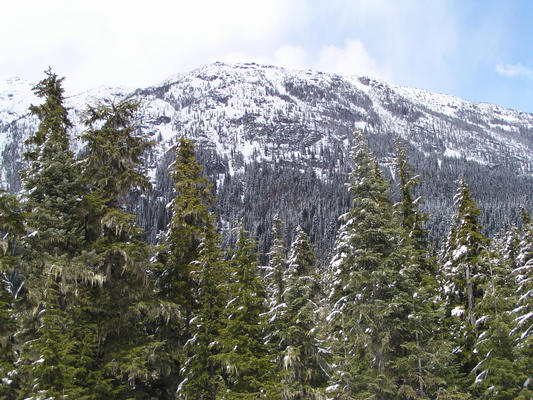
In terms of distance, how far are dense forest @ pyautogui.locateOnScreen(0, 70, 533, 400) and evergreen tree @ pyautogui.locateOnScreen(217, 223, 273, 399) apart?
0.05m

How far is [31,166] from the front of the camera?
37.0 feet

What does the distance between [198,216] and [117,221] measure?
431 centimetres

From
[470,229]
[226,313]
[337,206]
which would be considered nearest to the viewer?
[226,313]

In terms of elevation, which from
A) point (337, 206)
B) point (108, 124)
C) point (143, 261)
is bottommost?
point (143, 261)

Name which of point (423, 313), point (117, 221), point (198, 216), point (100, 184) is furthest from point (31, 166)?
point (423, 313)

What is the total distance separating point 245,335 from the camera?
1276 cm

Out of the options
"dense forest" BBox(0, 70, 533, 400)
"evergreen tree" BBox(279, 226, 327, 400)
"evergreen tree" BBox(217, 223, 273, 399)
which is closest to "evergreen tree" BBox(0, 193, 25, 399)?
"dense forest" BBox(0, 70, 533, 400)

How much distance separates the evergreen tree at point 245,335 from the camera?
39.8ft

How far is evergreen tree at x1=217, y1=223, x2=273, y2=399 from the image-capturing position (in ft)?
39.8

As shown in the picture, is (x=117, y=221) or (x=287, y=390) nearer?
(x=117, y=221)

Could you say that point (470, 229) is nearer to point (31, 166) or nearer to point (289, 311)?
point (289, 311)

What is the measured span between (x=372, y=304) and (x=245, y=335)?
15.3ft

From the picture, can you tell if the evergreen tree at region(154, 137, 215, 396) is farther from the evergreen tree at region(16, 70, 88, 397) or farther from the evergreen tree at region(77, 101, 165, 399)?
the evergreen tree at region(16, 70, 88, 397)

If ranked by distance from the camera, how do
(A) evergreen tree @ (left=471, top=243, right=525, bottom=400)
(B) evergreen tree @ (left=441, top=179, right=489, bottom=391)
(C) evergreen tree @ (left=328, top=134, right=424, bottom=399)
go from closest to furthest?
(A) evergreen tree @ (left=471, top=243, right=525, bottom=400)
(C) evergreen tree @ (left=328, top=134, right=424, bottom=399)
(B) evergreen tree @ (left=441, top=179, right=489, bottom=391)
